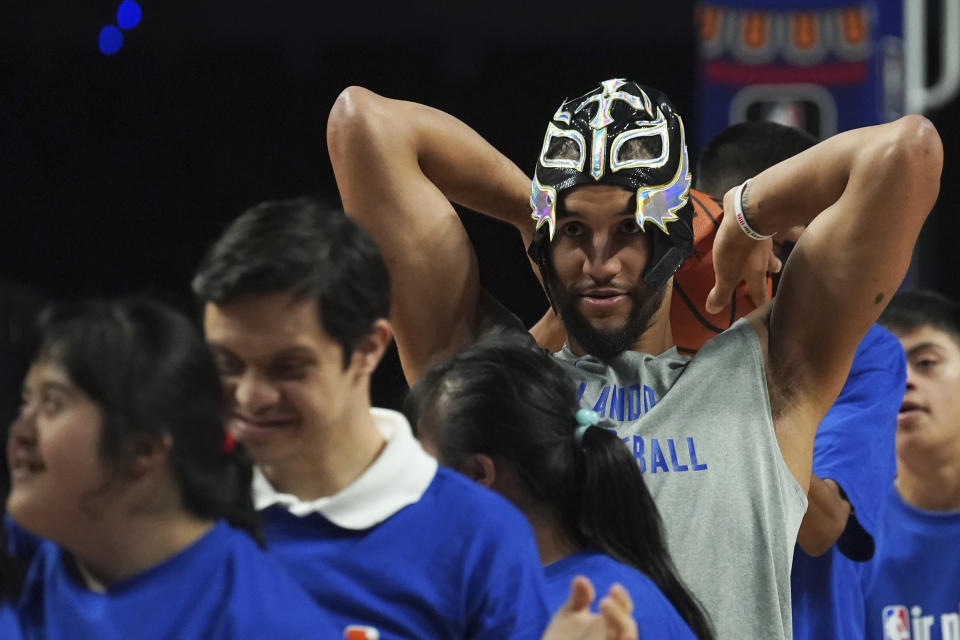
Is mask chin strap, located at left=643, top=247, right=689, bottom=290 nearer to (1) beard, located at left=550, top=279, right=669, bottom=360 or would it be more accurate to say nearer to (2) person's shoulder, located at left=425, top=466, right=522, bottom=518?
(1) beard, located at left=550, top=279, right=669, bottom=360

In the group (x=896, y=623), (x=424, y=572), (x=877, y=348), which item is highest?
(x=424, y=572)

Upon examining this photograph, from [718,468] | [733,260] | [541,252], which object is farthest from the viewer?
[733,260]

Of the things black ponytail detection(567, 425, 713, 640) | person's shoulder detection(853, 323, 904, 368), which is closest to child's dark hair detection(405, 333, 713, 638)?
black ponytail detection(567, 425, 713, 640)

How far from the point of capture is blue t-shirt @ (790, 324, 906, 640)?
247 centimetres

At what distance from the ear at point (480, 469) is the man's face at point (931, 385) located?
6.11ft

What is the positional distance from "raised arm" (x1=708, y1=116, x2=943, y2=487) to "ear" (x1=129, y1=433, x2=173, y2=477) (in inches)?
43.9

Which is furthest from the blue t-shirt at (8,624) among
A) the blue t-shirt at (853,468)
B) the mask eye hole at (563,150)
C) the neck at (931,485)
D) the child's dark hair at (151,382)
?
the neck at (931,485)

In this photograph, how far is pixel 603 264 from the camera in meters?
2.12

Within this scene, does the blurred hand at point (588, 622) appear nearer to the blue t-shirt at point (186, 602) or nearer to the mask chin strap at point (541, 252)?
the blue t-shirt at point (186, 602)

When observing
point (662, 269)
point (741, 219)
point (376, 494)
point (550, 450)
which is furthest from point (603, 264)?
point (376, 494)

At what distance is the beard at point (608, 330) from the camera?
85.4 inches

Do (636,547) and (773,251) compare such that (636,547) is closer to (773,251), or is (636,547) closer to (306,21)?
(773,251)

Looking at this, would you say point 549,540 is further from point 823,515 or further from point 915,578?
point 915,578

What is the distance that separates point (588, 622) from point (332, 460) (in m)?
0.31
